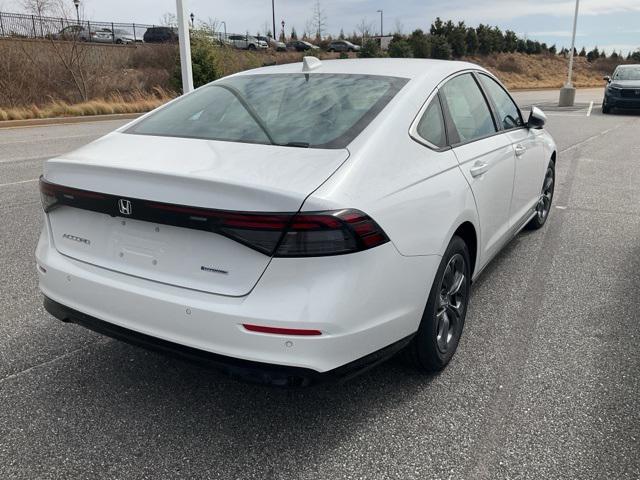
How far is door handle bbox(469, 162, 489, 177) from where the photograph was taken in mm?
3316

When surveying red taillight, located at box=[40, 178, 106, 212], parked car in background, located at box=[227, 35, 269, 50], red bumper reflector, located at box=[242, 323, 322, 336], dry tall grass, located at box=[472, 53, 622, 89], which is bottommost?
dry tall grass, located at box=[472, 53, 622, 89]

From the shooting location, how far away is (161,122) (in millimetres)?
3297

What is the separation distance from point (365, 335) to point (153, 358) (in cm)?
148

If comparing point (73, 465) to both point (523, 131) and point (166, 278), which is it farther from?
point (523, 131)

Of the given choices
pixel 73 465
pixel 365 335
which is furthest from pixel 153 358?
pixel 365 335

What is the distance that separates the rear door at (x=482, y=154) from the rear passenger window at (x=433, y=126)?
0.10 meters

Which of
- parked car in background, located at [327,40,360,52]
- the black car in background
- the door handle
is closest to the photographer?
the door handle

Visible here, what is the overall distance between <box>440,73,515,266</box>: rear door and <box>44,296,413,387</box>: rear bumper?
3.94 ft

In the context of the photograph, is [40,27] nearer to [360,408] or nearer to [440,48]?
[360,408]

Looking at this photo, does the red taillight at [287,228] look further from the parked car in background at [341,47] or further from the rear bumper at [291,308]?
the parked car in background at [341,47]

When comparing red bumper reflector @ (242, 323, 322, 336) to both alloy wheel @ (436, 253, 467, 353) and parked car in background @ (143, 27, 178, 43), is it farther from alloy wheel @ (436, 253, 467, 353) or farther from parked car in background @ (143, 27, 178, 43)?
parked car in background @ (143, 27, 178, 43)

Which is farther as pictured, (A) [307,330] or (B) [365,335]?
(B) [365,335]

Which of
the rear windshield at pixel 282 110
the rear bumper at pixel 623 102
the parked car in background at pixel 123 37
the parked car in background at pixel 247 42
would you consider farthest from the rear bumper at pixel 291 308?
the parked car in background at pixel 247 42

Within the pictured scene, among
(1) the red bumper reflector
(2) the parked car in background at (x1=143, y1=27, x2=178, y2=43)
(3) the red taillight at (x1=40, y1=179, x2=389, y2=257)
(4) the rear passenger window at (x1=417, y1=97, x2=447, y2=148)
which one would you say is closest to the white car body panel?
(4) the rear passenger window at (x1=417, y1=97, x2=447, y2=148)
